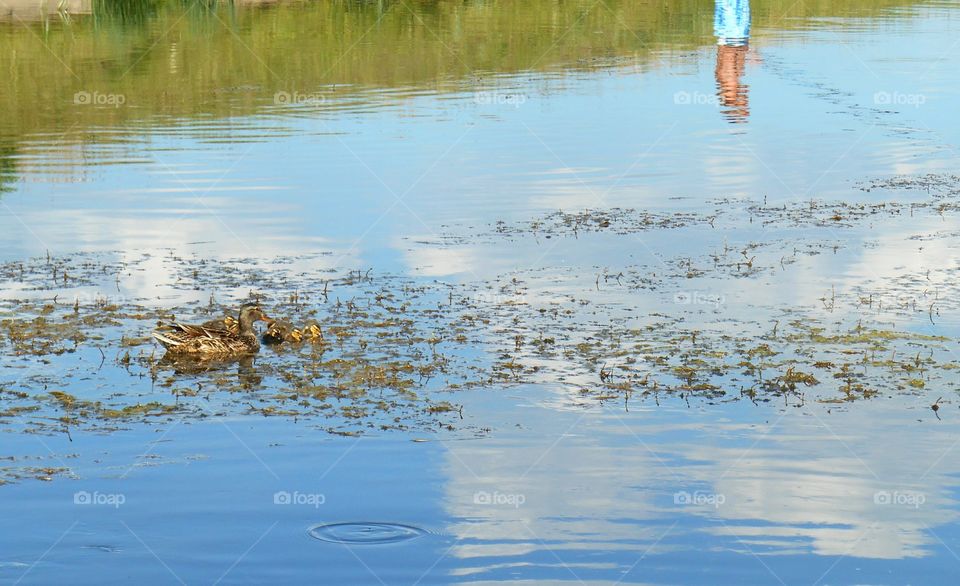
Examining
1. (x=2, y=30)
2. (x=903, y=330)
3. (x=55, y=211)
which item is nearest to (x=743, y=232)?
(x=903, y=330)

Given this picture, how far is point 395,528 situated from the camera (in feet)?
30.6

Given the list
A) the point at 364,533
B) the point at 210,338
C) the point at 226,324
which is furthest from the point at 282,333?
the point at 364,533

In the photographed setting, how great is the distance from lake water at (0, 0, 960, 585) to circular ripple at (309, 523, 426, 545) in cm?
2

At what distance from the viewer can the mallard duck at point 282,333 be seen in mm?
13516

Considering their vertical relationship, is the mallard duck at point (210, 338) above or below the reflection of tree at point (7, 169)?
below

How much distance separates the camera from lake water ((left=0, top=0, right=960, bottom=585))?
928 centimetres

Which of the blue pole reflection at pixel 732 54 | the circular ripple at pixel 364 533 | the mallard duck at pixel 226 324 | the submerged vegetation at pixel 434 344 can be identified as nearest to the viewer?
the circular ripple at pixel 364 533

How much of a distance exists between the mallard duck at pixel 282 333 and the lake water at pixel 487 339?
117 millimetres

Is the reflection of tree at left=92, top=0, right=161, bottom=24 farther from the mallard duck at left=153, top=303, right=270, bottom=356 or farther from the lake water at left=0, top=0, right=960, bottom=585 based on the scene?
the mallard duck at left=153, top=303, right=270, bottom=356

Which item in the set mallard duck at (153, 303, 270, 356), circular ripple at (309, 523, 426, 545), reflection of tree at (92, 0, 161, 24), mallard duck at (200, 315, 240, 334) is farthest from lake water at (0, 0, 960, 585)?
reflection of tree at (92, 0, 161, 24)

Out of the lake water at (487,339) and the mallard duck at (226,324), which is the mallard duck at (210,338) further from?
the lake water at (487,339)

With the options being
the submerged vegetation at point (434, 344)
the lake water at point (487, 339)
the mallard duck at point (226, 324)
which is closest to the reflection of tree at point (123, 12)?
the lake water at point (487, 339)

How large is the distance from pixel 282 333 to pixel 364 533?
4571 mm

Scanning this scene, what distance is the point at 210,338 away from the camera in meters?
13.2
